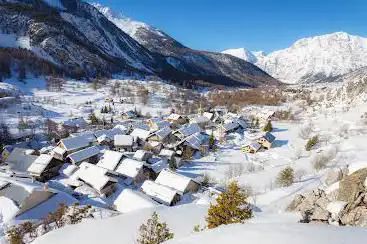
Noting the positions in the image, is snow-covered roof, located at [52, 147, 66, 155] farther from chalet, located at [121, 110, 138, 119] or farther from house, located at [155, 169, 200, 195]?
chalet, located at [121, 110, 138, 119]

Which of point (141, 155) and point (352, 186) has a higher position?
point (352, 186)

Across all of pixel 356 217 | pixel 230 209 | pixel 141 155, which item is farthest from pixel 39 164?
pixel 356 217

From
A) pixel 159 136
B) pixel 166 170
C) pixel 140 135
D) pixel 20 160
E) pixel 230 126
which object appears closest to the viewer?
pixel 166 170

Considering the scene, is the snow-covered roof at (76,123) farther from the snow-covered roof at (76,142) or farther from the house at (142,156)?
the house at (142,156)

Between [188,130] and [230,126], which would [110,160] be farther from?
[230,126]

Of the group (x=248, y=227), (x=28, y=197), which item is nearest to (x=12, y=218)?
(x=28, y=197)

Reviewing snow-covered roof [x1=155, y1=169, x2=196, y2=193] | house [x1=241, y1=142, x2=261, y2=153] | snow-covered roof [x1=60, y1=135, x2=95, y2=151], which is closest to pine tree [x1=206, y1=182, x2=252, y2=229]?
snow-covered roof [x1=155, y1=169, x2=196, y2=193]

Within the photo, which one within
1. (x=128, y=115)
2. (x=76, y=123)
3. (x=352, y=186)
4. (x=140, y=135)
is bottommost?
(x=140, y=135)

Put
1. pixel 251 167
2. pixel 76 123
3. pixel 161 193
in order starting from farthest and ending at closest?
pixel 76 123 → pixel 251 167 → pixel 161 193
